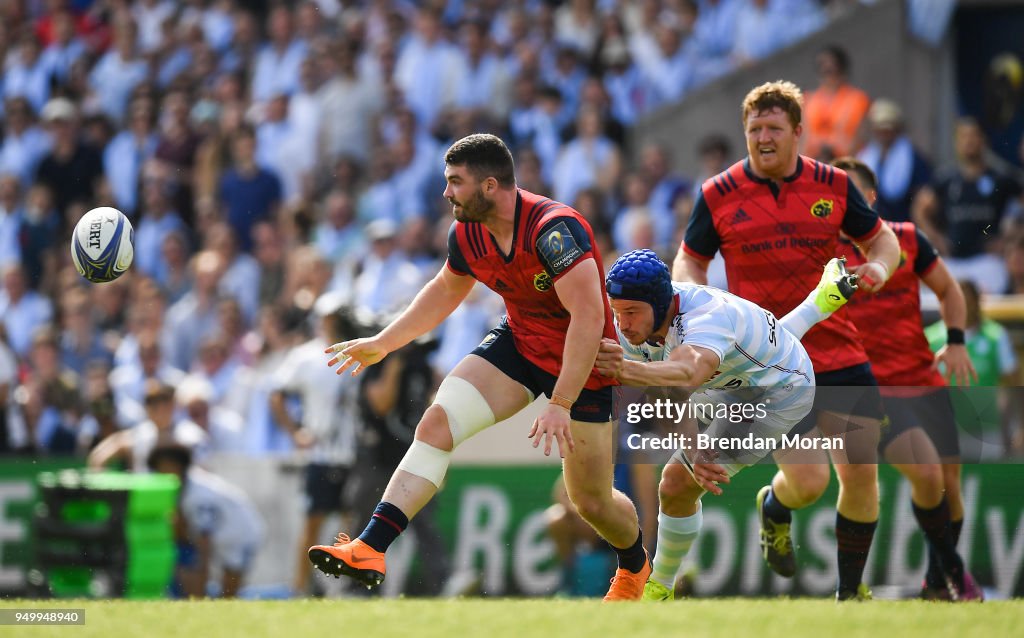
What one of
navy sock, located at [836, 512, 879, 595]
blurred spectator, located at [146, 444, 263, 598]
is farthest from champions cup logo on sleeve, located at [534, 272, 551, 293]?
blurred spectator, located at [146, 444, 263, 598]

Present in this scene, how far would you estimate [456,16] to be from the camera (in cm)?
1764

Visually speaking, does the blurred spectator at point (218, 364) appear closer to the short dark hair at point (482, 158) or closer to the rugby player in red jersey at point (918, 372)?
the rugby player in red jersey at point (918, 372)

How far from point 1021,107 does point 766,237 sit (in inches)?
346

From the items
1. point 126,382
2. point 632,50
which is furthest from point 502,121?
point 126,382

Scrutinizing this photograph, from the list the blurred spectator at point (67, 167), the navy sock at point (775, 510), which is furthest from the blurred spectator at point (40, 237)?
the navy sock at point (775, 510)

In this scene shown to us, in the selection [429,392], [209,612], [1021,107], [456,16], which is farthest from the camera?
[456,16]

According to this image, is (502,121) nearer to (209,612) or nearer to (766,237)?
(766,237)

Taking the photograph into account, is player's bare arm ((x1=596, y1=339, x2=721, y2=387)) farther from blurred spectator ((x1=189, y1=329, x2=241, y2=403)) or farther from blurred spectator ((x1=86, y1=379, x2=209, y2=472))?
blurred spectator ((x1=189, y1=329, x2=241, y2=403))

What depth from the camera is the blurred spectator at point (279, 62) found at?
17.7m

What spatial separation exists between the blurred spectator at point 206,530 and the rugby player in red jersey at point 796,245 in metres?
5.09

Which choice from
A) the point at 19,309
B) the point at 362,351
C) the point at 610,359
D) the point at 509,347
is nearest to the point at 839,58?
the point at 509,347

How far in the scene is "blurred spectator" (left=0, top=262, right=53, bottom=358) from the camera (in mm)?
15883

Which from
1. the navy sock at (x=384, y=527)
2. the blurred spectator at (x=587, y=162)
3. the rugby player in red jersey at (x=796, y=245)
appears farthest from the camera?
the blurred spectator at (x=587, y=162)

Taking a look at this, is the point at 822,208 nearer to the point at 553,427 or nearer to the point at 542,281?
the point at 542,281
